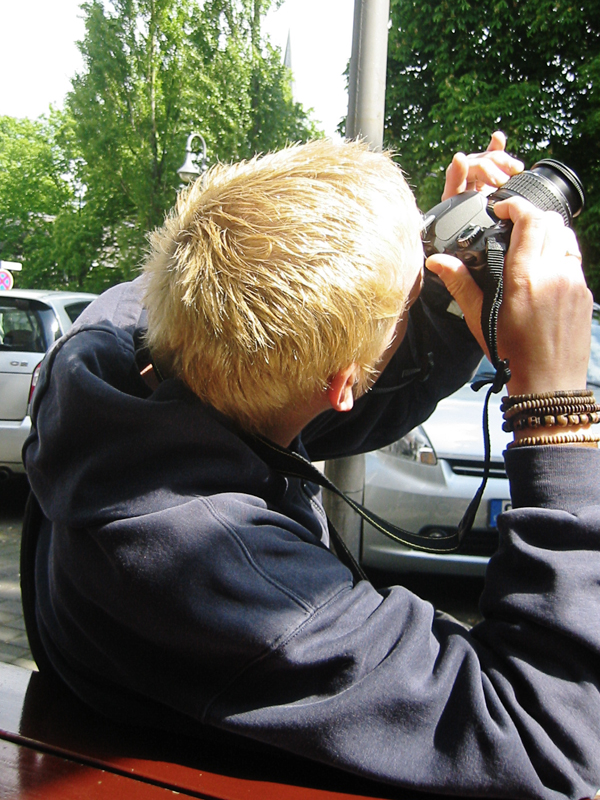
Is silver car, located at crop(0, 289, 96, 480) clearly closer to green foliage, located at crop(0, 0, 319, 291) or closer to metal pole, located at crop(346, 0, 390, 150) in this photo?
metal pole, located at crop(346, 0, 390, 150)

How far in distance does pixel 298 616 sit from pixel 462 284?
0.63 metres

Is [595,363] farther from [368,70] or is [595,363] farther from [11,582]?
[11,582]

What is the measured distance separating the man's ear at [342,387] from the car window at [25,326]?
4.76 m

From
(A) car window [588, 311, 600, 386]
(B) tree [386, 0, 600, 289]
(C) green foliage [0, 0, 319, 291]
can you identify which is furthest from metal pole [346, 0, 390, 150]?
(C) green foliage [0, 0, 319, 291]

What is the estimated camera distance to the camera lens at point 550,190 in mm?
1337

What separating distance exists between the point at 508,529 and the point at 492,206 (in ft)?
2.11

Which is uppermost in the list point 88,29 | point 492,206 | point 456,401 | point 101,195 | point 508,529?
point 88,29

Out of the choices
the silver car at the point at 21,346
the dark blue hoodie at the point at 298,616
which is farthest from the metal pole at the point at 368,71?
the silver car at the point at 21,346

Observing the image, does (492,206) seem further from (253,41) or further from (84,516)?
(253,41)

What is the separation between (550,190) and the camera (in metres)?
1.35

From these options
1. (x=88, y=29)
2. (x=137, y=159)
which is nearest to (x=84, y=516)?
(x=137, y=159)

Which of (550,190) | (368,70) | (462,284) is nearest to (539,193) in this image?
(550,190)

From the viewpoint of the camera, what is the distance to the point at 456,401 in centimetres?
374

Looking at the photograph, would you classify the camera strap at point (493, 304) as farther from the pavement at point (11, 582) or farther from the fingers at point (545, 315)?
the pavement at point (11, 582)
